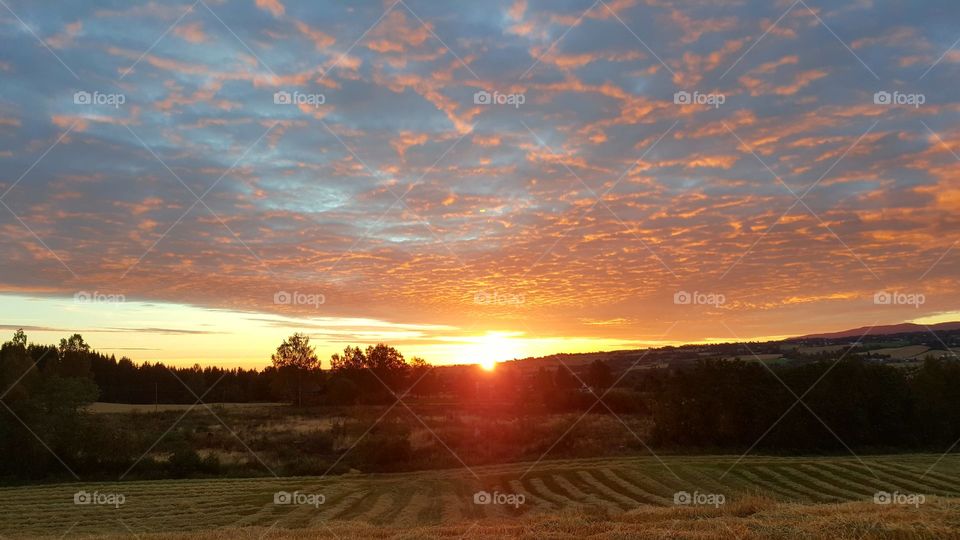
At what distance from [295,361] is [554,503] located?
79252 mm

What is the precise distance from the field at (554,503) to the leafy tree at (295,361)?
195 feet

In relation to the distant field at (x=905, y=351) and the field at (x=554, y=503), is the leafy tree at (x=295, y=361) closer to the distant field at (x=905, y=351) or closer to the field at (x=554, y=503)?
the field at (x=554, y=503)

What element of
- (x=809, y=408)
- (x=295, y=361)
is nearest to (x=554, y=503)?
Answer: (x=809, y=408)

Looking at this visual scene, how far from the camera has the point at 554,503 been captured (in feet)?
96.5

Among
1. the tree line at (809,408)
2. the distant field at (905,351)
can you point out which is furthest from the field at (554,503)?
the distant field at (905,351)

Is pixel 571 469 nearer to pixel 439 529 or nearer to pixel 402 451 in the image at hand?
pixel 402 451

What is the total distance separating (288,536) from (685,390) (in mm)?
48650

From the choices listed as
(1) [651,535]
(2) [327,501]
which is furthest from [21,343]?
(1) [651,535]

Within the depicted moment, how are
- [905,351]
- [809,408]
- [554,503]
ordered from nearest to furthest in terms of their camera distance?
[554,503]
[809,408]
[905,351]

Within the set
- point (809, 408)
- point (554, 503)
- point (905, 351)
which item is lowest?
point (554, 503)

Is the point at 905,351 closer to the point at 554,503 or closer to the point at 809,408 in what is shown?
the point at 809,408

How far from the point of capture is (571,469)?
41094mm

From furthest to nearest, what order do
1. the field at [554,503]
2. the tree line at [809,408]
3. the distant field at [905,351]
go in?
the distant field at [905,351]
the tree line at [809,408]
the field at [554,503]

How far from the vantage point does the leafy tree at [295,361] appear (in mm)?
98938
